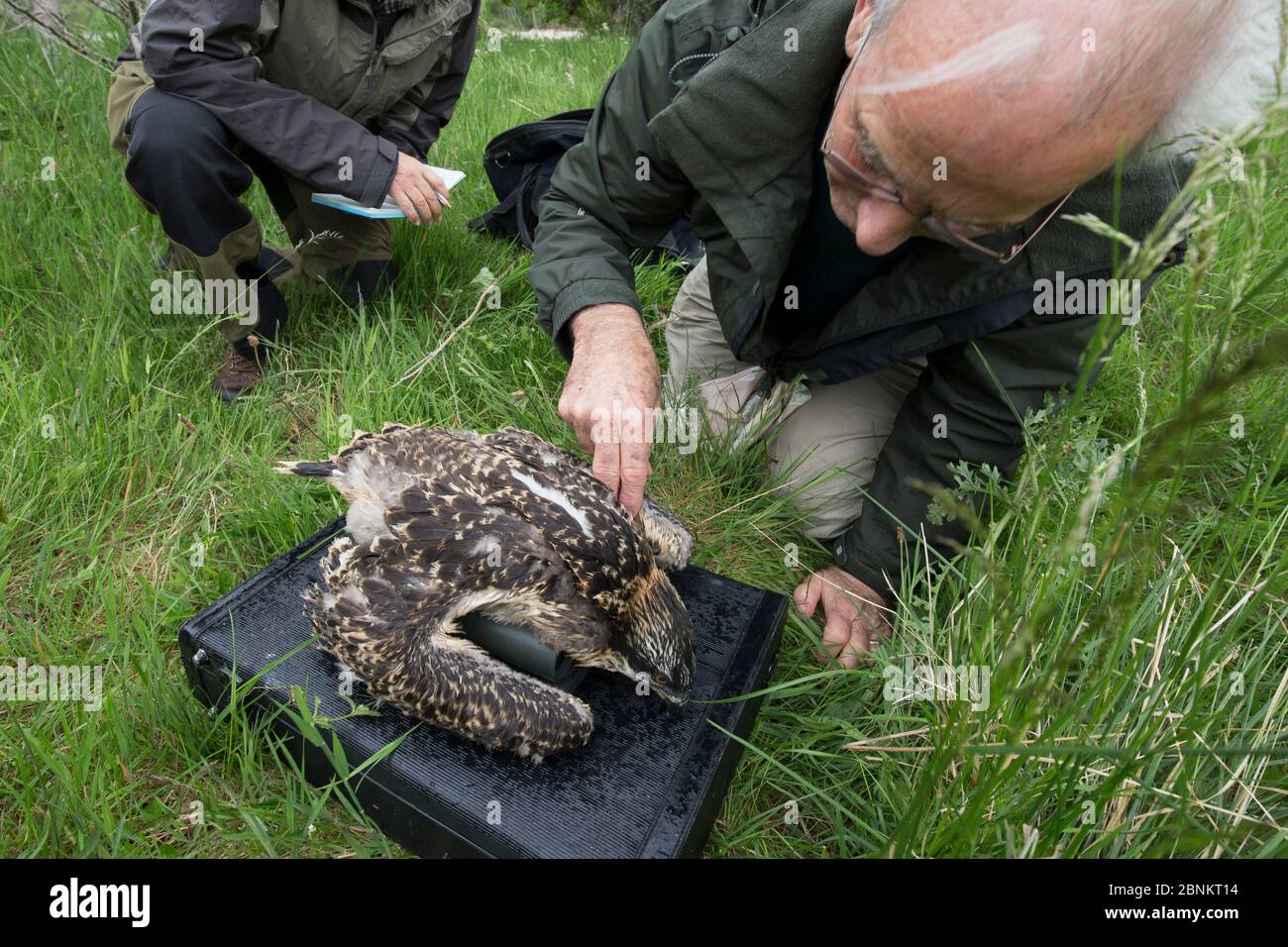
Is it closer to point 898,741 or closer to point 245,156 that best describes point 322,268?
point 245,156

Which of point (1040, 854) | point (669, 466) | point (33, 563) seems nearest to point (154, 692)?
point (33, 563)

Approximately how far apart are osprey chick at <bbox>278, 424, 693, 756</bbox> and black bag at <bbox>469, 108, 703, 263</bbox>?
3069 millimetres

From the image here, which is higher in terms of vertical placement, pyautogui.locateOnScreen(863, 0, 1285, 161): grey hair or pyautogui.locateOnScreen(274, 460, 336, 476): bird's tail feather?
pyautogui.locateOnScreen(863, 0, 1285, 161): grey hair

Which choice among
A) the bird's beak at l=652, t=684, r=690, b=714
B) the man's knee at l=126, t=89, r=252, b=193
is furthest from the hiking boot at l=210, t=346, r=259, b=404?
the bird's beak at l=652, t=684, r=690, b=714

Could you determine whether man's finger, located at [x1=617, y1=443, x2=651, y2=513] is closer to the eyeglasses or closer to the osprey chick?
the osprey chick

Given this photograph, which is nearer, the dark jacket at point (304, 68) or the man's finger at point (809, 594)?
the man's finger at point (809, 594)

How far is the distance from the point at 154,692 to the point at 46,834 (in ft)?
1.58

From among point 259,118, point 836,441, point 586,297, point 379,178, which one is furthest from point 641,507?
point 259,118

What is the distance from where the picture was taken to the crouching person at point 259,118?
3.56m

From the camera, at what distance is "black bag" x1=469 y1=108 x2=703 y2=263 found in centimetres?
524

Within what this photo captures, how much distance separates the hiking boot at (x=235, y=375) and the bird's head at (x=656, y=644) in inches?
103

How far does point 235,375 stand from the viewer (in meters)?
3.97

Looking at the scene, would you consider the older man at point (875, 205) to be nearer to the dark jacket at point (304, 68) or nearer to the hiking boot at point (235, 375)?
the dark jacket at point (304, 68)

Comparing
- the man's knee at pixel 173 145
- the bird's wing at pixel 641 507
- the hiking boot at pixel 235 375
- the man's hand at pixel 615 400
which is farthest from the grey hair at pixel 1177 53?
the hiking boot at pixel 235 375
